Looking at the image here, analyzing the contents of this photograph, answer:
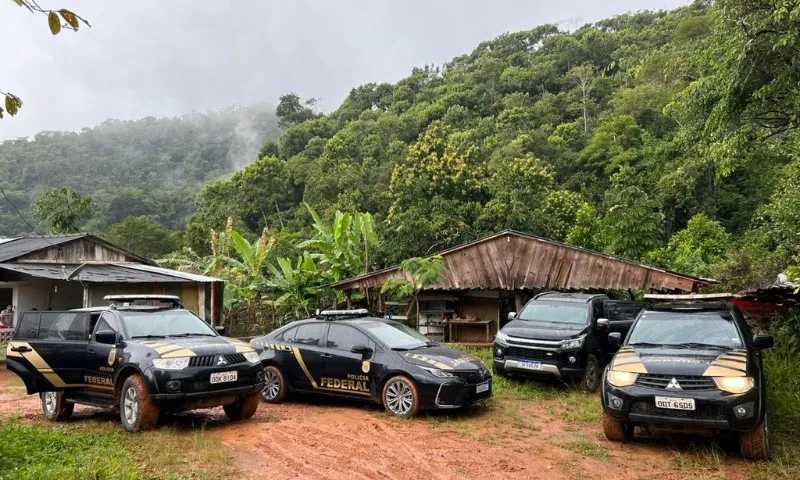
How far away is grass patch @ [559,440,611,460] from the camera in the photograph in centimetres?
669

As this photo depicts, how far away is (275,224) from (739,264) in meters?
29.7

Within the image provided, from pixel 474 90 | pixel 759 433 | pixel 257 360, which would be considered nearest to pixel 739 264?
pixel 759 433

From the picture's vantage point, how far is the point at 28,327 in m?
8.80

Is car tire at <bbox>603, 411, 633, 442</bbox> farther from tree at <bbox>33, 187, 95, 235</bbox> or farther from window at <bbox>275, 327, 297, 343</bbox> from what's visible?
tree at <bbox>33, 187, 95, 235</bbox>

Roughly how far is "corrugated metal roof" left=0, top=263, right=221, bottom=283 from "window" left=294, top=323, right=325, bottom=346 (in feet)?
30.2

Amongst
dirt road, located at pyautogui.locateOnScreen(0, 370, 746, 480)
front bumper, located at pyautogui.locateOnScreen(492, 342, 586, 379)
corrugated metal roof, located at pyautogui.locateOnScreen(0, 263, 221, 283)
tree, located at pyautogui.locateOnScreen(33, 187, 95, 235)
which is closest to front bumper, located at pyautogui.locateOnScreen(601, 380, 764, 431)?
dirt road, located at pyautogui.locateOnScreen(0, 370, 746, 480)

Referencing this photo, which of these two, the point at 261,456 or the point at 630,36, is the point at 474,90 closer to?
the point at 630,36

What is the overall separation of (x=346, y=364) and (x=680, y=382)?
481 centimetres

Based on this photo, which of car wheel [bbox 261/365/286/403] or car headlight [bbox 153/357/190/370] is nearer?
car headlight [bbox 153/357/190/370]

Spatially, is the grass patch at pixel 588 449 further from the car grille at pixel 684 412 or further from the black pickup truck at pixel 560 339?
the black pickup truck at pixel 560 339

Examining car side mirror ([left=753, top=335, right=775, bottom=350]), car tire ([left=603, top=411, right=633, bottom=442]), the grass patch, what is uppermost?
car side mirror ([left=753, top=335, right=775, bottom=350])

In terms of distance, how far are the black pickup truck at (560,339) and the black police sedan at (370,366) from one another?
1812mm

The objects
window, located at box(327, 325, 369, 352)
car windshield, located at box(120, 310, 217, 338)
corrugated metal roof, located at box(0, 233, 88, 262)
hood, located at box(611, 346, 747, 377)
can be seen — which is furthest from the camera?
corrugated metal roof, located at box(0, 233, 88, 262)

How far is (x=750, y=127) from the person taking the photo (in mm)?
10734
